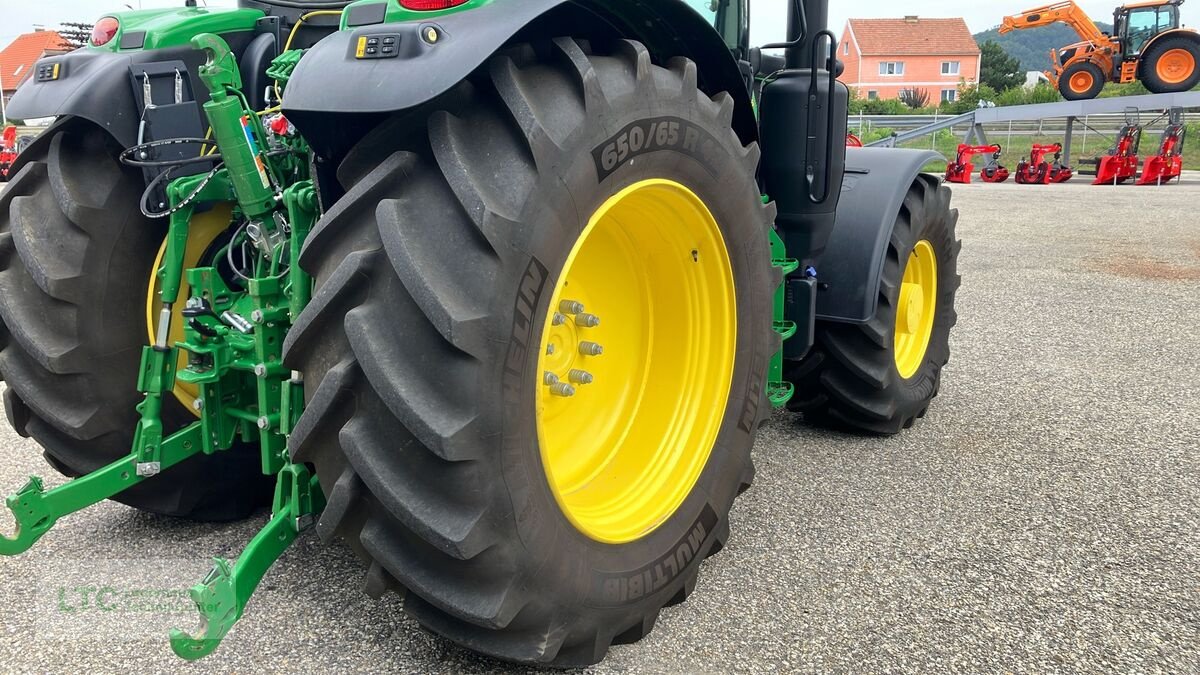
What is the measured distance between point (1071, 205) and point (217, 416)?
15002 mm

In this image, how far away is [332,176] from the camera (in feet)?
6.77

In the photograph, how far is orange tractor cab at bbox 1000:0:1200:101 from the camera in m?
21.4

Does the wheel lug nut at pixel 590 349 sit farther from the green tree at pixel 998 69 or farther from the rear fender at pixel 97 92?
the green tree at pixel 998 69

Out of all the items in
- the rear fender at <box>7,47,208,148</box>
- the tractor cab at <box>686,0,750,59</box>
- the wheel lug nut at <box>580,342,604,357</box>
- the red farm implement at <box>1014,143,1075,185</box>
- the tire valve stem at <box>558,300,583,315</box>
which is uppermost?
the tractor cab at <box>686,0,750,59</box>

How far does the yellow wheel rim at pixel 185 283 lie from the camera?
2691 mm

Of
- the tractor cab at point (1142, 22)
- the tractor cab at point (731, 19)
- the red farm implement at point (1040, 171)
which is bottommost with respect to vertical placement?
the red farm implement at point (1040, 171)

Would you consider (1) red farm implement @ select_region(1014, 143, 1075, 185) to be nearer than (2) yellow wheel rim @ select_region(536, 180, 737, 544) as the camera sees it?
No

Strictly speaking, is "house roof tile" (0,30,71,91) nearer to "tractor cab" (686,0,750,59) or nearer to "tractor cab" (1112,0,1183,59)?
"tractor cab" (1112,0,1183,59)

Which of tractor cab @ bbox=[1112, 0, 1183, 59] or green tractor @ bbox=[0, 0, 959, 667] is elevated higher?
tractor cab @ bbox=[1112, 0, 1183, 59]

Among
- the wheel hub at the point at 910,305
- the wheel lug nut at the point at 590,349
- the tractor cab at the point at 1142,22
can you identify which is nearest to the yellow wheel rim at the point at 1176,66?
the tractor cab at the point at 1142,22

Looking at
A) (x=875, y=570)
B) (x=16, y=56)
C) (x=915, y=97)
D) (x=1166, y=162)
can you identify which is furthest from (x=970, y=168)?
(x=16, y=56)

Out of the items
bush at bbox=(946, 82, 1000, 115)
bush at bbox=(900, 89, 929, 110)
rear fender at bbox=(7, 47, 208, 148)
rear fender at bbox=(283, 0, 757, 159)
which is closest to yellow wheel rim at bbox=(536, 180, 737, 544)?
rear fender at bbox=(283, 0, 757, 159)

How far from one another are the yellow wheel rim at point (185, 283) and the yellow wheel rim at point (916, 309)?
2704 mm

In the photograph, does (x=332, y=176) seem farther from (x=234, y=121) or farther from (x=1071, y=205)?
(x=1071, y=205)
